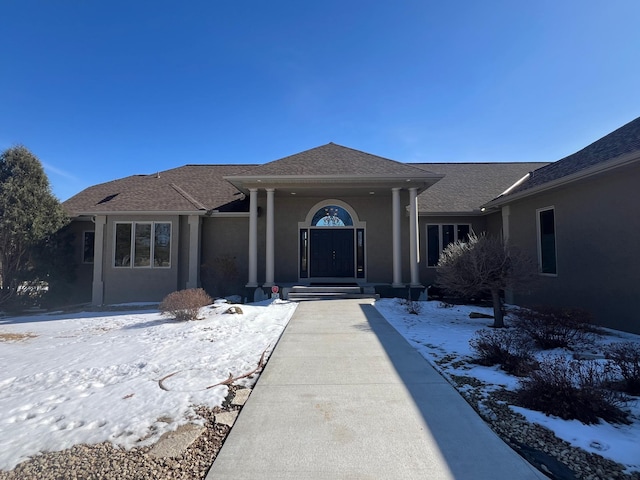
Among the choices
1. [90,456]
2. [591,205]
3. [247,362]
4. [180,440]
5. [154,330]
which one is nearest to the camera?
[90,456]

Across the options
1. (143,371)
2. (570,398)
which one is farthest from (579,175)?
(143,371)

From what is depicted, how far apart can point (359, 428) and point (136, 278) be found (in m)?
12.3

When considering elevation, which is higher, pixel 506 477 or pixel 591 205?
pixel 591 205

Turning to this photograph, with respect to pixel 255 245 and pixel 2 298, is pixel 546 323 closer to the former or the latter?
pixel 255 245

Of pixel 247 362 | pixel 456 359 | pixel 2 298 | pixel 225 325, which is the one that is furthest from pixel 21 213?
pixel 456 359

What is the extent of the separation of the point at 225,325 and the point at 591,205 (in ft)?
31.8

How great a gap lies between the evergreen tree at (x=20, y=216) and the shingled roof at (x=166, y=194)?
1.25 meters

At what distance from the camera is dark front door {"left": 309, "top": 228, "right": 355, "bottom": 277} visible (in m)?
14.0

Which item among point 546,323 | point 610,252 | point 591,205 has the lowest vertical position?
point 546,323

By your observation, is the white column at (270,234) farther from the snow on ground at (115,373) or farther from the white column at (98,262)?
the white column at (98,262)

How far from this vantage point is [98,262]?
42.1 ft

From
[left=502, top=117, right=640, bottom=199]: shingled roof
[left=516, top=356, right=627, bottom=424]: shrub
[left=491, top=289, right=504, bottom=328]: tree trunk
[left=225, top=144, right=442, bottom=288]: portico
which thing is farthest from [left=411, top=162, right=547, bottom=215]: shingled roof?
[left=516, top=356, right=627, bottom=424]: shrub

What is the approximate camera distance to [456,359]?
549 cm

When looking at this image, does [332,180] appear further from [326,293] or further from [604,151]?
[604,151]
